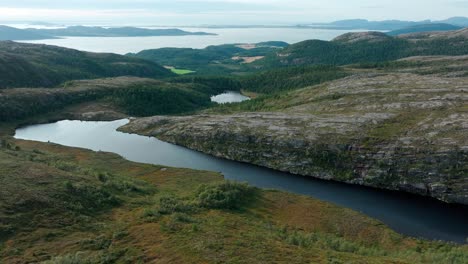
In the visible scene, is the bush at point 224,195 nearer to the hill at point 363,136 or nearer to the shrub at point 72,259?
the hill at point 363,136

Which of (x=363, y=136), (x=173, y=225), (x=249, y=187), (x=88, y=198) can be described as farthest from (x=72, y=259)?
(x=363, y=136)

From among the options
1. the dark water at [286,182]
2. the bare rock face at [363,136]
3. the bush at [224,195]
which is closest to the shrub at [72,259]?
the bush at [224,195]

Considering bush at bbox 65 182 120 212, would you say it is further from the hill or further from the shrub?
the hill

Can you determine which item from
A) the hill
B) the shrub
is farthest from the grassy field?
the hill

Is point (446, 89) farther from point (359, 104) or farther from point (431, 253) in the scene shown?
point (431, 253)

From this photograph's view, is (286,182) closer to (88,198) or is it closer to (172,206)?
A: (172,206)
